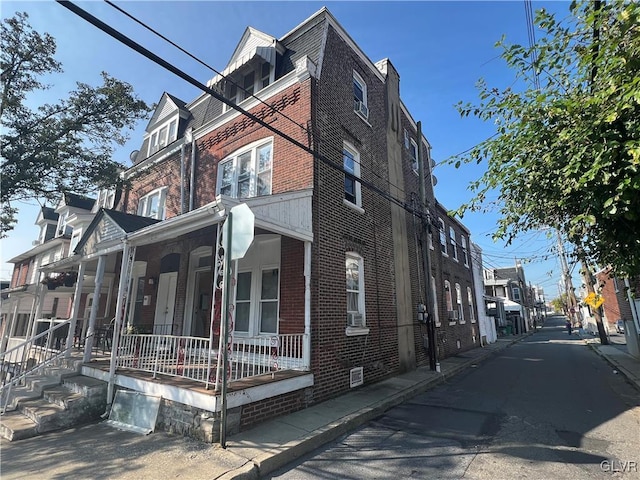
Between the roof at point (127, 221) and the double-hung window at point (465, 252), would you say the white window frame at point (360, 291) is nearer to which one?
the roof at point (127, 221)

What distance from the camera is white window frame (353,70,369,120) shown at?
1084 centimetres

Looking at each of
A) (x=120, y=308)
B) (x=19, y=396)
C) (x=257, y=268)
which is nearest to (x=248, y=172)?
(x=257, y=268)

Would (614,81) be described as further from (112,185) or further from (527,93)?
(112,185)

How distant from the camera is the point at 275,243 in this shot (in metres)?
8.57

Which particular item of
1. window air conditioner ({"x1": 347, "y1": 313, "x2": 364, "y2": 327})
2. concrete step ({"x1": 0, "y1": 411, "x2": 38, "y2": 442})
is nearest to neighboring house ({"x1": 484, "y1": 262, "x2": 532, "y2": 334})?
window air conditioner ({"x1": 347, "y1": 313, "x2": 364, "y2": 327})

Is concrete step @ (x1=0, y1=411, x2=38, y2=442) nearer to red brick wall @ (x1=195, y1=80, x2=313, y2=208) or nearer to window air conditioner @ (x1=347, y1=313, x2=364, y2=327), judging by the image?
window air conditioner @ (x1=347, y1=313, x2=364, y2=327)

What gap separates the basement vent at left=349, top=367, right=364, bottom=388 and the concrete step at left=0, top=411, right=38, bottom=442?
630 centimetres

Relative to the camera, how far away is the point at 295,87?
29.3ft

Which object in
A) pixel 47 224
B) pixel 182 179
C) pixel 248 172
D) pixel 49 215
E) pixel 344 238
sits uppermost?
pixel 49 215

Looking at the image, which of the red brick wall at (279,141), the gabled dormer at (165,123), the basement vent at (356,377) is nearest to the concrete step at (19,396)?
the red brick wall at (279,141)

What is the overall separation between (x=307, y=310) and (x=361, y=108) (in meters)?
7.36

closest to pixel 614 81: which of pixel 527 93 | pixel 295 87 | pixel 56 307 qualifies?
pixel 527 93

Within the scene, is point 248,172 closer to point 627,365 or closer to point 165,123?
point 165,123

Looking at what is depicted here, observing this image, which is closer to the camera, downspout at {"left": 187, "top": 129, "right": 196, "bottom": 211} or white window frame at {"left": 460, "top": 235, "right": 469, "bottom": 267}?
downspout at {"left": 187, "top": 129, "right": 196, "bottom": 211}
